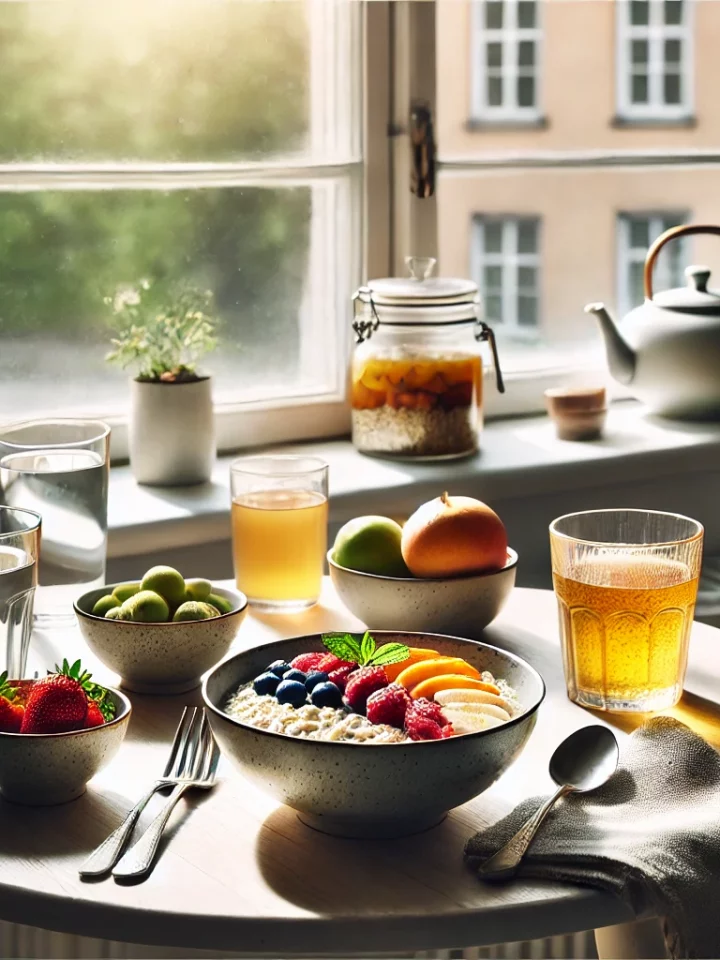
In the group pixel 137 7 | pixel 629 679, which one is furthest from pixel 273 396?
pixel 629 679

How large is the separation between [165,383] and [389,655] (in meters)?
1.04

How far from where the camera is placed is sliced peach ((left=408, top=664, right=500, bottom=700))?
3.09 ft

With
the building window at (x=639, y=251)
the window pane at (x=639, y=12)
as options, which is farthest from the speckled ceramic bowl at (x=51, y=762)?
the window pane at (x=639, y=12)

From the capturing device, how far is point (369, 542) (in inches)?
49.6

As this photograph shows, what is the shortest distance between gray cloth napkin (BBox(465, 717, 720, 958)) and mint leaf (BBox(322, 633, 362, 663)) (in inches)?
6.7

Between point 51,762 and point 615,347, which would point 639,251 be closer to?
point 615,347

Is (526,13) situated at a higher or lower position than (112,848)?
higher

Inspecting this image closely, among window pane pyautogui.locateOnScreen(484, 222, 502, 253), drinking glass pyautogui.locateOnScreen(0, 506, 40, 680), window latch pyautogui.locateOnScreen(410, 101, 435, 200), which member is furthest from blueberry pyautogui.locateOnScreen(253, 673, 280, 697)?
window pane pyautogui.locateOnScreen(484, 222, 502, 253)

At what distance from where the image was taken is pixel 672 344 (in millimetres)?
2264

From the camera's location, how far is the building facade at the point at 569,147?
89.1 inches

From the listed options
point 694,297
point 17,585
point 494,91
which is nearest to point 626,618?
point 17,585

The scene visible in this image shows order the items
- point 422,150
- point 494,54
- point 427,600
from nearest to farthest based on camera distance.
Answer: point 427,600, point 422,150, point 494,54

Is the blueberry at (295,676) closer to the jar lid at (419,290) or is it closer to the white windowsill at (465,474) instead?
the white windowsill at (465,474)

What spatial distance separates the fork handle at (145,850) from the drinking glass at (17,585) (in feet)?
0.77
